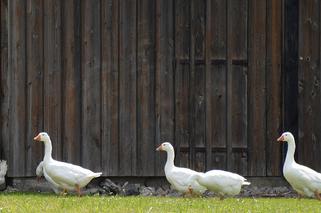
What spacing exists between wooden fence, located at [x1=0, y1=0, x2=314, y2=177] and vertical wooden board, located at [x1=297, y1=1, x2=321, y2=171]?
38 millimetres

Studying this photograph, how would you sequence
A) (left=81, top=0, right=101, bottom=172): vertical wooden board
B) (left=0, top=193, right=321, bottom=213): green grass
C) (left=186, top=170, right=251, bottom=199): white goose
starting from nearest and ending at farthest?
(left=0, top=193, right=321, bottom=213): green grass, (left=186, top=170, right=251, bottom=199): white goose, (left=81, top=0, right=101, bottom=172): vertical wooden board

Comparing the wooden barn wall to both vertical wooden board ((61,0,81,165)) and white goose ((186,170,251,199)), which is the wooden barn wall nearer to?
vertical wooden board ((61,0,81,165))

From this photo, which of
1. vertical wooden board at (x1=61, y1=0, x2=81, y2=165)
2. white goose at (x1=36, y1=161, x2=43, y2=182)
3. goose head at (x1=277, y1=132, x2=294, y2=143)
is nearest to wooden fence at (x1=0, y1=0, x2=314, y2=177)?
vertical wooden board at (x1=61, y1=0, x2=81, y2=165)

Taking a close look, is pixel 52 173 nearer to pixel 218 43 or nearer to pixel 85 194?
pixel 85 194

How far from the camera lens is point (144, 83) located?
18.5m

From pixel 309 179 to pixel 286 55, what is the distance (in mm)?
2732

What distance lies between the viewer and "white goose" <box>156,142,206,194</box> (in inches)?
672

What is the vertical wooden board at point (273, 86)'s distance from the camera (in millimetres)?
18578

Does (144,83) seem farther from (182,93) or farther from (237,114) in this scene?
(237,114)

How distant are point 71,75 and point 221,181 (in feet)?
11.3

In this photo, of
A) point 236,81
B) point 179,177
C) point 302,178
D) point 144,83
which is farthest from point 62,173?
point 302,178

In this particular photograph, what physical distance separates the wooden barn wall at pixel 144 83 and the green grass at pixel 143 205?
2.09 meters

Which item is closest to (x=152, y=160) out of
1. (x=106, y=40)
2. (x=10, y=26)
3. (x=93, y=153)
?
(x=93, y=153)

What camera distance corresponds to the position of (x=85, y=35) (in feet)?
60.6
